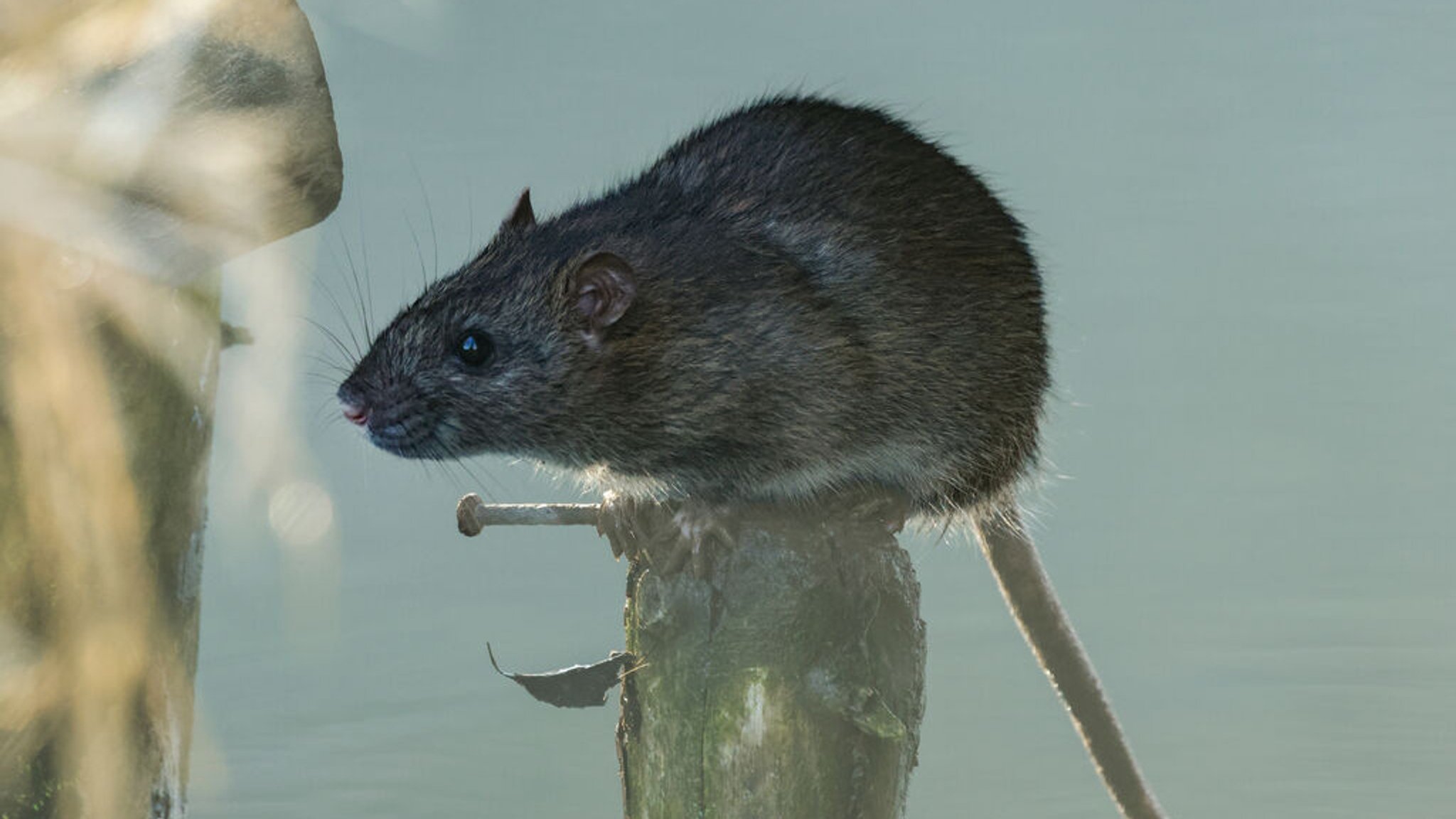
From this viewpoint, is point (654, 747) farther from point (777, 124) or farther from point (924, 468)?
point (777, 124)

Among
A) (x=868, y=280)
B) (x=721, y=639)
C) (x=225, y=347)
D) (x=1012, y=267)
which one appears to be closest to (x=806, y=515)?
(x=721, y=639)

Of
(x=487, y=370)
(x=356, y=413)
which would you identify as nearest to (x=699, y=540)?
(x=487, y=370)

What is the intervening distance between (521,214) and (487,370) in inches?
27.3

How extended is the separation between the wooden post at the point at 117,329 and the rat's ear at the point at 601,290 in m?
1.27

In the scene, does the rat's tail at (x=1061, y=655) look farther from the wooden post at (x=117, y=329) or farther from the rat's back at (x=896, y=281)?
the wooden post at (x=117, y=329)

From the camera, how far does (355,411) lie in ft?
14.0

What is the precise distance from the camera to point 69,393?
4715 mm

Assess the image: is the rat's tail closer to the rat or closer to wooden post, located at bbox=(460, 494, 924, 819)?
the rat

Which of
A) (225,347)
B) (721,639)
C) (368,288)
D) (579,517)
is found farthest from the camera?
(225,347)

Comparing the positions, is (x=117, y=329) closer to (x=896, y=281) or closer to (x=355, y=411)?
(x=355, y=411)

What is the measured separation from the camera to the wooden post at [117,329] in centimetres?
461

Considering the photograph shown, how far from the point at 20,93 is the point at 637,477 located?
6.37ft

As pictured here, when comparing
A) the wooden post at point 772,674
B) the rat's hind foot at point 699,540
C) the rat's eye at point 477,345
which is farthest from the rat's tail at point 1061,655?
the rat's eye at point 477,345

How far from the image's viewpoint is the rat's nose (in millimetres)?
4250
